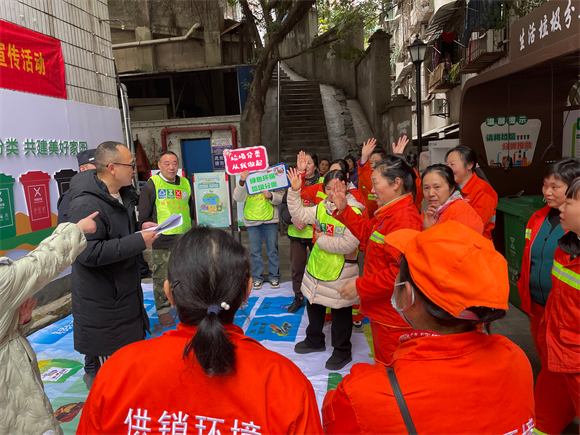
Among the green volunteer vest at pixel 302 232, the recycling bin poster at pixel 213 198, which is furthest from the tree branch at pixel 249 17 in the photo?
the green volunteer vest at pixel 302 232

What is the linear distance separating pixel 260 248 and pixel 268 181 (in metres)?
0.96

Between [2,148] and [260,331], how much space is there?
11.0 feet

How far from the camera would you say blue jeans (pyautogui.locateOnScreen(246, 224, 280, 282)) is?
5.32m

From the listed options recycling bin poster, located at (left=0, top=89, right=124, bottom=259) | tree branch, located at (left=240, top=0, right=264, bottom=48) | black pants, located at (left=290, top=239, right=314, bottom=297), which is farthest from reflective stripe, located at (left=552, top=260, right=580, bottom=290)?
tree branch, located at (left=240, top=0, right=264, bottom=48)

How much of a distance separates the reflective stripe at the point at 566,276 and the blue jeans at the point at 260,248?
3649mm

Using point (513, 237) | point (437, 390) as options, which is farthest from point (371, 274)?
point (513, 237)

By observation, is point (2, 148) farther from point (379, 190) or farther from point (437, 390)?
point (437, 390)

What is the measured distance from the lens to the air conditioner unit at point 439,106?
57.4 feet

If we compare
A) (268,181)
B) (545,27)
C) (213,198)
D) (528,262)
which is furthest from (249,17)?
(528,262)

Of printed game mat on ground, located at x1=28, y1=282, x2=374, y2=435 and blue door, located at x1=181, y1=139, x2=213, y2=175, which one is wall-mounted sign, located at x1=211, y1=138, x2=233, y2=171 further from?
printed game mat on ground, located at x1=28, y1=282, x2=374, y2=435

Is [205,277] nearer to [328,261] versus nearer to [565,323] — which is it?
[565,323]

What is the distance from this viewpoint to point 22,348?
1753mm

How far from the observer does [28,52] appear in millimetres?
4648

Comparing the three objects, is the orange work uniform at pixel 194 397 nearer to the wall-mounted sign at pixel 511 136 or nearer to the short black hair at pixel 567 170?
the short black hair at pixel 567 170
